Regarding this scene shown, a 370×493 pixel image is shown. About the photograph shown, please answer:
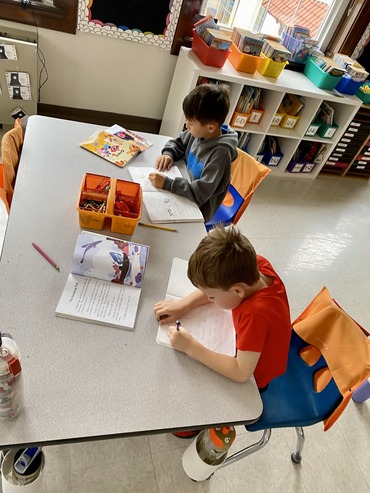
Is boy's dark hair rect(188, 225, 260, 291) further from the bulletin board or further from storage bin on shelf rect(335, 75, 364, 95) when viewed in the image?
storage bin on shelf rect(335, 75, 364, 95)

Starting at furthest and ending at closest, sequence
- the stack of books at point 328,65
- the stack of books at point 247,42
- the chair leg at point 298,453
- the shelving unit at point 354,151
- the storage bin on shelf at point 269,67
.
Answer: the shelving unit at point 354,151
the stack of books at point 328,65
the storage bin on shelf at point 269,67
the stack of books at point 247,42
the chair leg at point 298,453

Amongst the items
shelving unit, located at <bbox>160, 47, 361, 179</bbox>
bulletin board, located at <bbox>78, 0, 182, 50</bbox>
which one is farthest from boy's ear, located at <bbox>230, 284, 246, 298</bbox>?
bulletin board, located at <bbox>78, 0, 182, 50</bbox>

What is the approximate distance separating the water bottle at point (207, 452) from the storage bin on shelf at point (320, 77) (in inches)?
102

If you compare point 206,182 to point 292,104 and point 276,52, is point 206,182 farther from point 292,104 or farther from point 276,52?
point 292,104

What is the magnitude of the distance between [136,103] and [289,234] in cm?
156

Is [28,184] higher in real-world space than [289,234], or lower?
higher

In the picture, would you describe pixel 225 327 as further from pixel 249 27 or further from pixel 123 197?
pixel 249 27

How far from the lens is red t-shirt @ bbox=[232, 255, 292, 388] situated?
3.12 feet

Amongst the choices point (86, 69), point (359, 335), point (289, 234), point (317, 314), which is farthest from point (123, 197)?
point (86, 69)

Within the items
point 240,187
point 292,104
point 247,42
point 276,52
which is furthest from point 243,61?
point 240,187

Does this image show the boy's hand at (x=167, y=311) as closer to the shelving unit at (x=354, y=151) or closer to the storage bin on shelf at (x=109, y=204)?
the storage bin on shelf at (x=109, y=204)

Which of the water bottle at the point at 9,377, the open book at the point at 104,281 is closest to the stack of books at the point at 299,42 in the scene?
the open book at the point at 104,281

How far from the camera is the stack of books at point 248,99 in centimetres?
275

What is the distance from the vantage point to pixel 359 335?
109 cm
